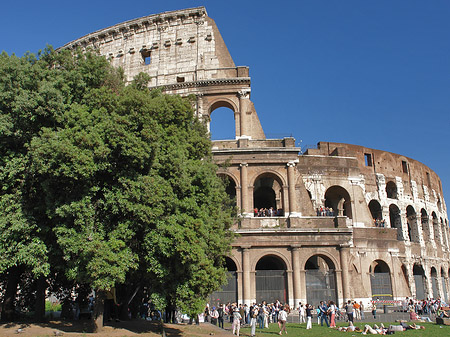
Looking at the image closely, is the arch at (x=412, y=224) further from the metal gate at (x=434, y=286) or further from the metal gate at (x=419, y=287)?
the metal gate at (x=419, y=287)

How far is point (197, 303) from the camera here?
1359 cm

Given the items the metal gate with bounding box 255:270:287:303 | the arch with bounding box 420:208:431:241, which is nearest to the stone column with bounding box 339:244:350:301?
the metal gate with bounding box 255:270:287:303

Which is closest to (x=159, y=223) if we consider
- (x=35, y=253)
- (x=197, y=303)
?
(x=197, y=303)

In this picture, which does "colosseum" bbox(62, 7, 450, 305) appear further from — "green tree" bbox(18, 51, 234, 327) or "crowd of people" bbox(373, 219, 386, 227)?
"green tree" bbox(18, 51, 234, 327)

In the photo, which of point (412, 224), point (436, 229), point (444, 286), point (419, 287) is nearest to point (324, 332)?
point (419, 287)

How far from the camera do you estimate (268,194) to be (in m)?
27.5

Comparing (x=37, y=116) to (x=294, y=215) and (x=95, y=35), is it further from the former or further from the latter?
(x=95, y=35)

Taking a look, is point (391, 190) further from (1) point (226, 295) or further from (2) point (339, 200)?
(1) point (226, 295)

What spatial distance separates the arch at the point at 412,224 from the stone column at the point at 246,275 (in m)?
19.2

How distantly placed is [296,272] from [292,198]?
408 cm

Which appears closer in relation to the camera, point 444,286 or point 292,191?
point 292,191

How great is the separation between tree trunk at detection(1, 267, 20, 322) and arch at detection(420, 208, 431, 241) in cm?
3218

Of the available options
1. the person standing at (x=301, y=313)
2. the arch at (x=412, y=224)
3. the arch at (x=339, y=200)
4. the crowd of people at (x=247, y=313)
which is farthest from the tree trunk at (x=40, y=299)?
the arch at (x=412, y=224)

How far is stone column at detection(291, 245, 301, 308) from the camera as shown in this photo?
21859 mm
